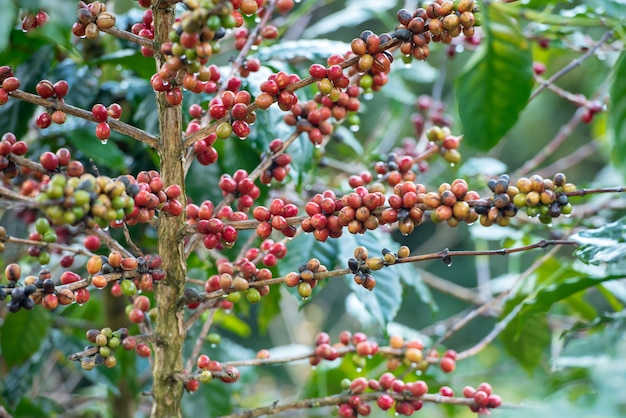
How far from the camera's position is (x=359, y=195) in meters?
0.83

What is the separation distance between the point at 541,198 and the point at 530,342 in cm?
79

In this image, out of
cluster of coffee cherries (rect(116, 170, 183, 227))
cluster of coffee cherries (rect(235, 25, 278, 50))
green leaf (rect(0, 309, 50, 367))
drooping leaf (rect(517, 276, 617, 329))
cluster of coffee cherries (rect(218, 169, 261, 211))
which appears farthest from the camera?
green leaf (rect(0, 309, 50, 367))

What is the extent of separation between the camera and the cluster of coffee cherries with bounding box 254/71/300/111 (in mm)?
842

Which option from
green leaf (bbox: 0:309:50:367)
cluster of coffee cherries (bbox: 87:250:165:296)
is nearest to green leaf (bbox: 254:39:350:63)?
cluster of coffee cherries (bbox: 87:250:165:296)

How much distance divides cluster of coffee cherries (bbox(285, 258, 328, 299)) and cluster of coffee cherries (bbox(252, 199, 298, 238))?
5 cm

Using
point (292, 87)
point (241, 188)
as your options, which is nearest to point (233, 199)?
point (241, 188)

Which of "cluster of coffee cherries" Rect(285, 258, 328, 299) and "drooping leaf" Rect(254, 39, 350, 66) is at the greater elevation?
"drooping leaf" Rect(254, 39, 350, 66)

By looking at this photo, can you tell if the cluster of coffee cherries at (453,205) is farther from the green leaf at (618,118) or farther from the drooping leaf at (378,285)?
the drooping leaf at (378,285)

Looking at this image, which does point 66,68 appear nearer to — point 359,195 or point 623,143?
point 359,195

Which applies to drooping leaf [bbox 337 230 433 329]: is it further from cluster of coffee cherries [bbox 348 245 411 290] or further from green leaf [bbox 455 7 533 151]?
green leaf [bbox 455 7 533 151]

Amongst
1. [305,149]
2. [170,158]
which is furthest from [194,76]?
[305,149]

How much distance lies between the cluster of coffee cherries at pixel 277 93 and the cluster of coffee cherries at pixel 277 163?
18 centimetres

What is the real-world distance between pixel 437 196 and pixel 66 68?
3.28ft

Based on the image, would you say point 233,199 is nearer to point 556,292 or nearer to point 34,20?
point 34,20
